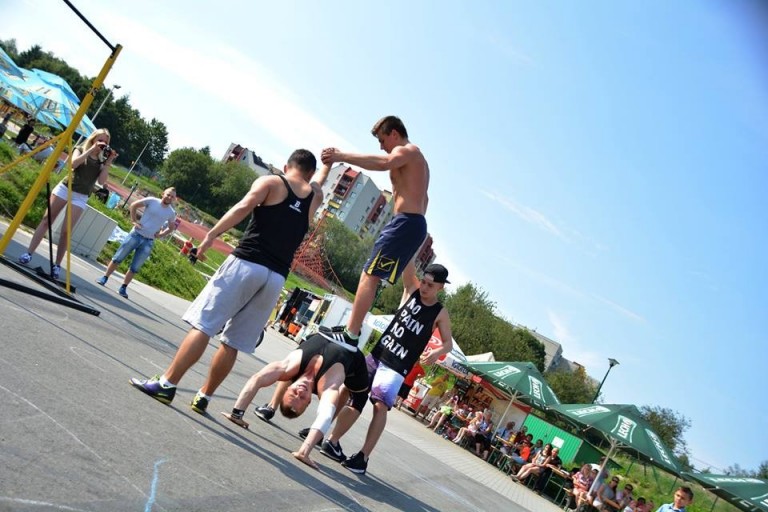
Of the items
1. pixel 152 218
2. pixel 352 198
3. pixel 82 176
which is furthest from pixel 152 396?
pixel 352 198

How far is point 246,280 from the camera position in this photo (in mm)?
4414

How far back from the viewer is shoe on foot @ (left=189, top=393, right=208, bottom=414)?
4.52 meters

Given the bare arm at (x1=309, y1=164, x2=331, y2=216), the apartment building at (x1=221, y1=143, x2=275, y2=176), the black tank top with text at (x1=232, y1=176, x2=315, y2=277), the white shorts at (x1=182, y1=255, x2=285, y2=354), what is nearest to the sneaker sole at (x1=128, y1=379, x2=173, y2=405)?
the white shorts at (x1=182, y1=255, x2=285, y2=354)

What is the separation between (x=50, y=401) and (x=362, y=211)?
130 meters

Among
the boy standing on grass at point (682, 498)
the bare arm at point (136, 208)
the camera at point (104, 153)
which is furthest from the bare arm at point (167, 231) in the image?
the boy standing on grass at point (682, 498)

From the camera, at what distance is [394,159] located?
5242 millimetres

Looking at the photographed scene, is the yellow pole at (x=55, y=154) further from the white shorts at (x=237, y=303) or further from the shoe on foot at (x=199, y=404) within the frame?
the shoe on foot at (x=199, y=404)

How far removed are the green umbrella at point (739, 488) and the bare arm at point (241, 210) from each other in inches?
589

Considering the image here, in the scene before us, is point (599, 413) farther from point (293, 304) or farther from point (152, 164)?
point (152, 164)

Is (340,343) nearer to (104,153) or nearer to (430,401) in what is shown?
(104,153)

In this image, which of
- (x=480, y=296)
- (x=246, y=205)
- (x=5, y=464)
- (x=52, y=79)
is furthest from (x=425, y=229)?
(x=480, y=296)

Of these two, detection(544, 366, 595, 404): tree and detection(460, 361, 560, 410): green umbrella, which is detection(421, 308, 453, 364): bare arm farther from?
detection(544, 366, 595, 404): tree

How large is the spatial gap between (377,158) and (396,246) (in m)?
0.82

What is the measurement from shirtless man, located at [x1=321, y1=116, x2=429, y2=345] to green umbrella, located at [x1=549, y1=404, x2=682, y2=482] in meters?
13.6
